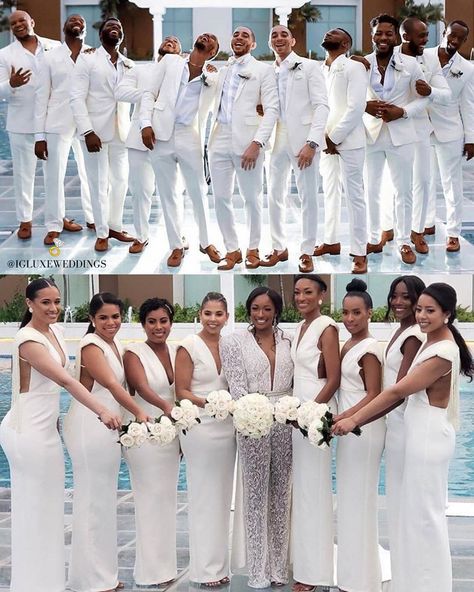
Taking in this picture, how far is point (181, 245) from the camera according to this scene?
883cm

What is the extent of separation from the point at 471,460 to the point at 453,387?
469 cm

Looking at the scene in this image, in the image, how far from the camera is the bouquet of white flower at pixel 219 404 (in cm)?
625

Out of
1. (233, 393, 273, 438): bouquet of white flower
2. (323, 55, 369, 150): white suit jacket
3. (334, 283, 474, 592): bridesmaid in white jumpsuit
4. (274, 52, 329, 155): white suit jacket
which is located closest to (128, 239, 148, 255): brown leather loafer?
(274, 52, 329, 155): white suit jacket

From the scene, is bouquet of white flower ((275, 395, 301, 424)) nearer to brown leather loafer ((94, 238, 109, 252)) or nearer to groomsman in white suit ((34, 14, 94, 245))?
brown leather loafer ((94, 238, 109, 252))

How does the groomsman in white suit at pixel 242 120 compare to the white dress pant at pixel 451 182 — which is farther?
the white dress pant at pixel 451 182

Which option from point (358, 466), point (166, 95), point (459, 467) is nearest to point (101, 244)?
point (166, 95)

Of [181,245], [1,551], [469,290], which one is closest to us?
[1,551]

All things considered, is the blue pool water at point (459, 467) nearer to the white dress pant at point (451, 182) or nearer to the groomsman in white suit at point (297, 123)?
the white dress pant at point (451, 182)

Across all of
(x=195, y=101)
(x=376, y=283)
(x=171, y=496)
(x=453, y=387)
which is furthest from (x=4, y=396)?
(x=453, y=387)

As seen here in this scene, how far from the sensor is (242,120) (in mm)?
8305

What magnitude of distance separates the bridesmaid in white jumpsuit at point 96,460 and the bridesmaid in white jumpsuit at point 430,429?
1397 mm

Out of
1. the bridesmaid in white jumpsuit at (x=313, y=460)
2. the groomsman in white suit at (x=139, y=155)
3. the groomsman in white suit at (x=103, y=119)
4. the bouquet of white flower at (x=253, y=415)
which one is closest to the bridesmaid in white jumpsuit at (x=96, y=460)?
the bouquet of white flower at (x=253, y=415)

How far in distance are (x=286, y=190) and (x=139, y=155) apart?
1079mm

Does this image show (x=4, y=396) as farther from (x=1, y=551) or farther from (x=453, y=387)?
(x=453, y=387)
